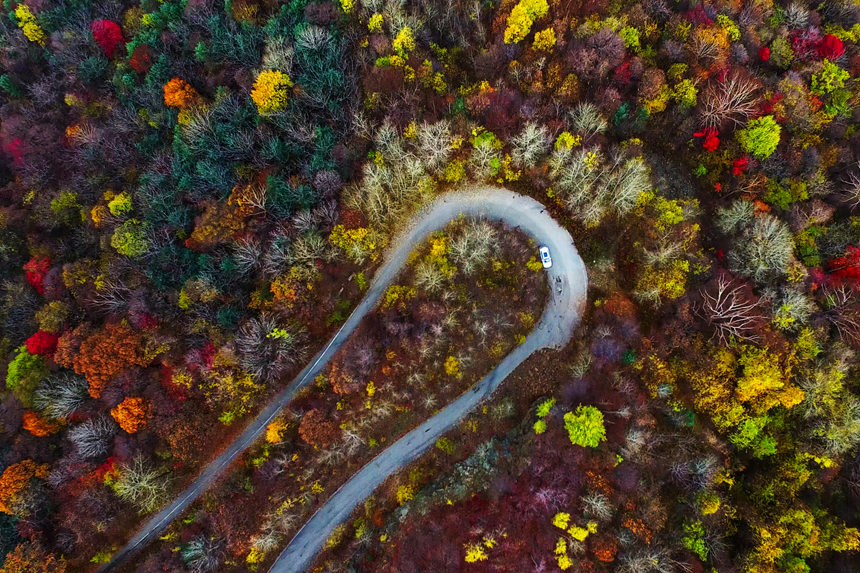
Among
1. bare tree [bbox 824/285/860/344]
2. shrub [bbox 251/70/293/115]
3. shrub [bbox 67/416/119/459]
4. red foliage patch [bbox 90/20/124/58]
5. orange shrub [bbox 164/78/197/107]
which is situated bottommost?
bare tree [bbox 824/285/860/344]

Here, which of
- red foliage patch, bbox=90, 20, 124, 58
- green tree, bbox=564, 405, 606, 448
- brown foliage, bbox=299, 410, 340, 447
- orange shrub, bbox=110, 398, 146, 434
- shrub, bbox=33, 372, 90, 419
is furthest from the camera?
red foliage patch, bbox=90, 20, 124, 58

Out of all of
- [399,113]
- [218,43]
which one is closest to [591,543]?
[399,113]

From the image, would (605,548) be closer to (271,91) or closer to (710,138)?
(710,138)

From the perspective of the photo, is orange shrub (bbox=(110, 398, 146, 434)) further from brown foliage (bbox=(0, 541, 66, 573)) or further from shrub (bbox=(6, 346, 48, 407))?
brown foliage (bbox=(0, 541, 66, 573))

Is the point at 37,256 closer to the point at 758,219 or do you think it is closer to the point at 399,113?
the point at 399,113

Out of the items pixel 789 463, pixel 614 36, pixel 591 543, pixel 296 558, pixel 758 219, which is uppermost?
pixel 614 36

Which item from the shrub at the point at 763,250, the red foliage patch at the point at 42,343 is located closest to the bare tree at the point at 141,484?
the red foliage patch at the point at 42,343

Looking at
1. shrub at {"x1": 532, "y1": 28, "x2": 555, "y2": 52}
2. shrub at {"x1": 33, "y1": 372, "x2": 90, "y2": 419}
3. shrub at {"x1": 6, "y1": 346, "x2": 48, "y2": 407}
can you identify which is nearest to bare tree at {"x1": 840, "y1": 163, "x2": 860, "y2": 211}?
shrub at {"x1": 532, "y1": 28, "x2": 555, "y2": 52}
